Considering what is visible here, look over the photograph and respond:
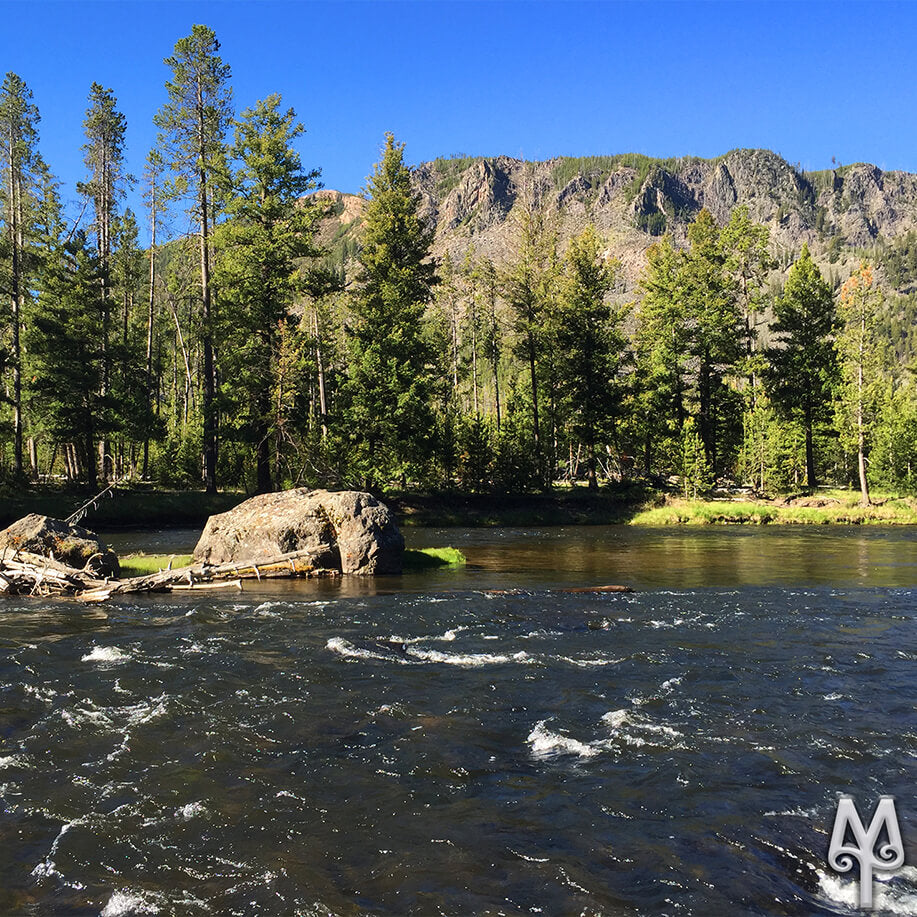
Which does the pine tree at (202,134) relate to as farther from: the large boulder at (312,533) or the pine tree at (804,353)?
the pine tree at (804,353)

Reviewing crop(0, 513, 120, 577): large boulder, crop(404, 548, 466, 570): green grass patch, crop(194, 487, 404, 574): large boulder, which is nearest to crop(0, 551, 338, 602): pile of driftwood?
crop(0, 513, 120, 577): large boulder

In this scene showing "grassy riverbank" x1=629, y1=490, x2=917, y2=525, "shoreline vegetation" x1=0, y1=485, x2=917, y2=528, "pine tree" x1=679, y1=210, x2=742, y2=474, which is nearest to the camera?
"shoreline vegetation" x1=0, y1=485, x2=917, y2=528

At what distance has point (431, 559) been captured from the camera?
23453mm

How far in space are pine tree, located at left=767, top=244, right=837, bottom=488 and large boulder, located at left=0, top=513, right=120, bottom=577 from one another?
48.3m

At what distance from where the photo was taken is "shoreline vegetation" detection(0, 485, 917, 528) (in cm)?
3562

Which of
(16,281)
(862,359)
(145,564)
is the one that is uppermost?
(16,281)

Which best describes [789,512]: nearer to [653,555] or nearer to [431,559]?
[653,555]

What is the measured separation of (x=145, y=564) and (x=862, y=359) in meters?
40.9

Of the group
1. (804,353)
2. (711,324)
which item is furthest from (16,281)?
(804,353)

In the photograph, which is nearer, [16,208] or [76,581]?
[76,581]

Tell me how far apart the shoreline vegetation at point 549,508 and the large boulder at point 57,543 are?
16.8 metres

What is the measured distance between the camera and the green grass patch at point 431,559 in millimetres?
22844

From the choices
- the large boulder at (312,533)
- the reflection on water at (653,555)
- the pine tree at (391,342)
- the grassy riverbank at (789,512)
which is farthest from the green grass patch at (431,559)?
the grassy riverbank at (789,512)

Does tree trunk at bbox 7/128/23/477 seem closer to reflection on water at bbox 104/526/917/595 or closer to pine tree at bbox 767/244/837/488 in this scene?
reflection on water at bbox 104/526/917/595
